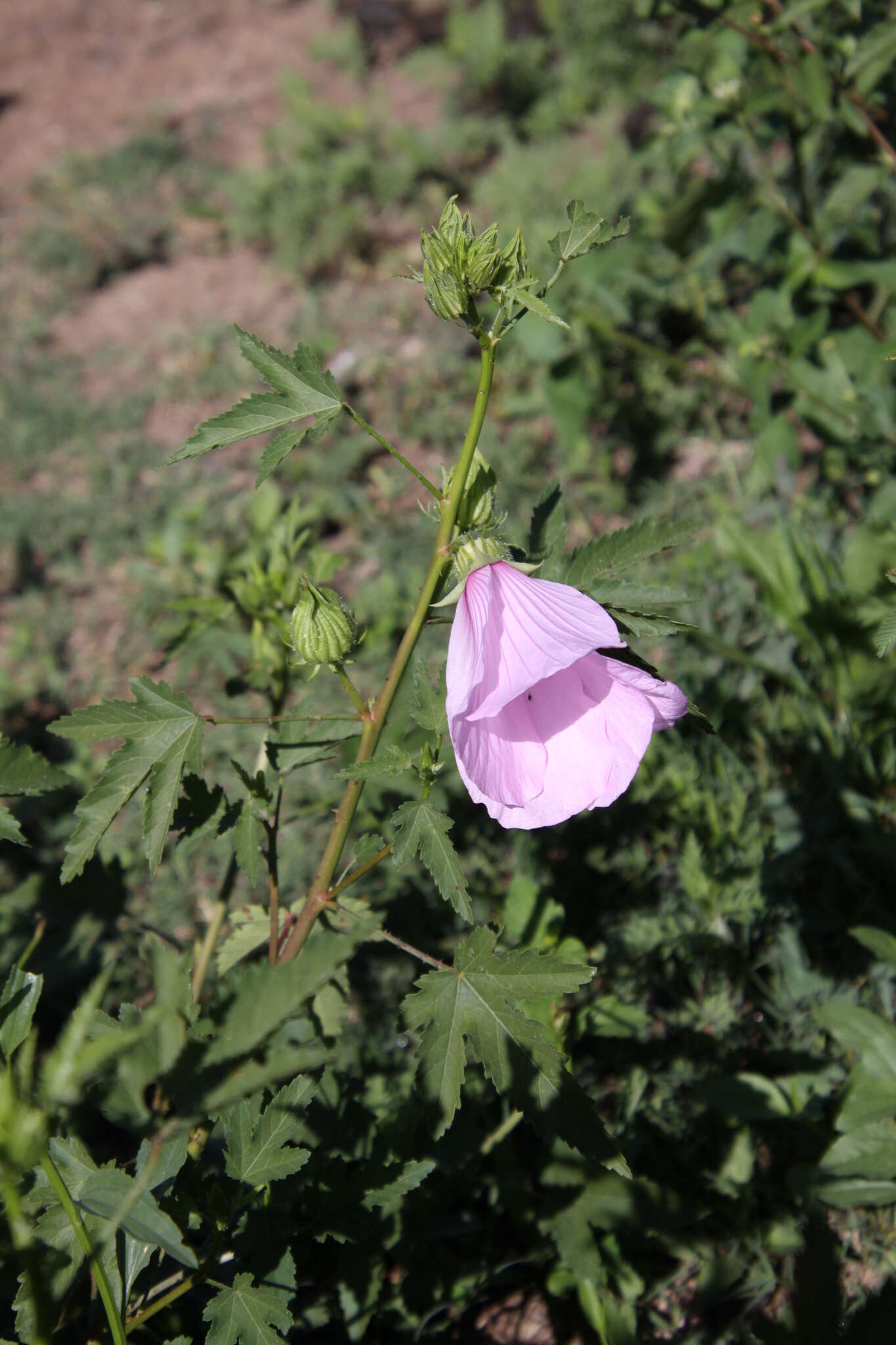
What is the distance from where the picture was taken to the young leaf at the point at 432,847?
1.03 meters

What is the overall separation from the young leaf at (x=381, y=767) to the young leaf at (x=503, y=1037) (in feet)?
0.73

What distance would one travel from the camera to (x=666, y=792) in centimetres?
208

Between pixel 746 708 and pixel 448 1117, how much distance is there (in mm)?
1408

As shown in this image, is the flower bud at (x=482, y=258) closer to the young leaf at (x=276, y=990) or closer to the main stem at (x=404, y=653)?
the main stem at (x=404, y=653)

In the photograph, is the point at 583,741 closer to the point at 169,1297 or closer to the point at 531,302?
the point at 531,302

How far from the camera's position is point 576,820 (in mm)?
2121

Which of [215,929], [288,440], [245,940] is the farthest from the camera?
[215,929]

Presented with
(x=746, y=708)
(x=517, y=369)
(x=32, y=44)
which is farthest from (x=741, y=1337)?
(x=32, y=44)

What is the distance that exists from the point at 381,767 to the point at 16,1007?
49 cm

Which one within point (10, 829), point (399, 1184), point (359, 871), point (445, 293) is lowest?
point (399, 1184)

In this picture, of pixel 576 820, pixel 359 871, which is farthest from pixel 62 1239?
pixel 576 820

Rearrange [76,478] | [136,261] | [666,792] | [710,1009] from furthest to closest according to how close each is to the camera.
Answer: [136,261] → [76,478] → [666,792] → [710,1009]

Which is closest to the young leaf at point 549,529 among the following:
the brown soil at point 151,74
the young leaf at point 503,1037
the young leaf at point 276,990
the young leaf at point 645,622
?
the young leaf at point 645,622

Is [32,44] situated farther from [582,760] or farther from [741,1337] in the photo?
[741,1337]
